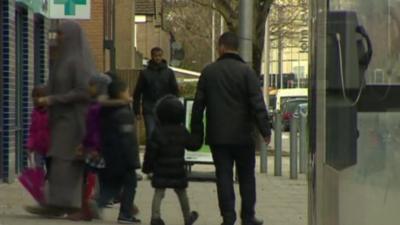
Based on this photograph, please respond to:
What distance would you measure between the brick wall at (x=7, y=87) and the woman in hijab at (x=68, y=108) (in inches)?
199

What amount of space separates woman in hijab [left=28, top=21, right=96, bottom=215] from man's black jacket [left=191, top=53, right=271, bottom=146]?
1031mm

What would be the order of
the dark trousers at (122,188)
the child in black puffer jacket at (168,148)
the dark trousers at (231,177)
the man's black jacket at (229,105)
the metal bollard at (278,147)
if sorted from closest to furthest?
the man's black jacket at (229,105) → the dark trousers at (231,177) → the child in black puffer jacket at (168,148) → the dark trousers at (122,188) → the metal bollard at (278,147)

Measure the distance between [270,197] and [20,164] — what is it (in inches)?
166

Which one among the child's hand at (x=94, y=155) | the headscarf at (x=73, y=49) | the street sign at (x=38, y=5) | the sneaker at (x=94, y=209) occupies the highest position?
the street sign at (x=38, y=5)

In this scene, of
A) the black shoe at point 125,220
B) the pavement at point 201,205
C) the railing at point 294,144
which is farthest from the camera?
the railing at point 294,144

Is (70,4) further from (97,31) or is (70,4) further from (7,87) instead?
(97,31)

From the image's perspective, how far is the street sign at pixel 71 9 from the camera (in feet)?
46.6

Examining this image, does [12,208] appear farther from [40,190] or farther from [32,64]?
[32,64]

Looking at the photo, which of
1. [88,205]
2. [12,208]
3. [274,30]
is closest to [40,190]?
[88,205]

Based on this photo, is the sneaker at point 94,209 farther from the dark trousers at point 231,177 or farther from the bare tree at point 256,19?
the bare tree at point 256,19

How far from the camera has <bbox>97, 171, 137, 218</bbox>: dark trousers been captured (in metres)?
9.36

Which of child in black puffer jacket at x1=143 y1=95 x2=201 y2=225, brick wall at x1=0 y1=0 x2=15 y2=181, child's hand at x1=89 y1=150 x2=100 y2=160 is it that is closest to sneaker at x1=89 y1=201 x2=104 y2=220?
child's hand at x1=89 y1=150 x2=100 y2=160

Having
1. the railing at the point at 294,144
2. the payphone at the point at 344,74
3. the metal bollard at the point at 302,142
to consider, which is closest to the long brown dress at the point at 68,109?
the payphone at the point at 344,74

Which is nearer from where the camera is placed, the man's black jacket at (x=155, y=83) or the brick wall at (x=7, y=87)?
the man's black jacket at (x=155, y=83)
